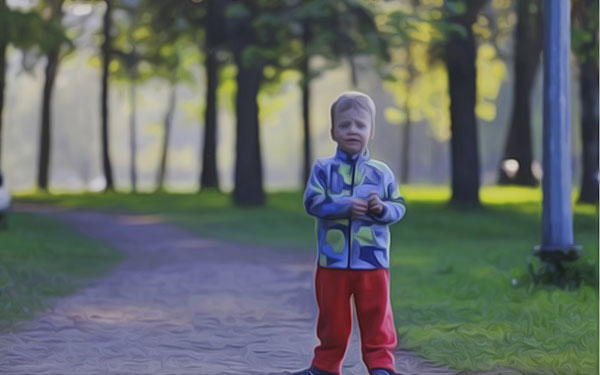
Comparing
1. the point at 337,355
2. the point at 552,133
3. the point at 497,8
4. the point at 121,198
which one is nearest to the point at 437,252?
the point at 552,133

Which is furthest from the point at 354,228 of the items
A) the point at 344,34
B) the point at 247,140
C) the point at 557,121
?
the point at 247,140

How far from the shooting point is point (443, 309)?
9773mm

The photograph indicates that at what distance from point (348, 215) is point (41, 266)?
314 inches

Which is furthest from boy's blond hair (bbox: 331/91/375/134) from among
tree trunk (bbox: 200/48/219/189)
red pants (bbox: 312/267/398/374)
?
tree trunk (bbox: 200/48/219/189)

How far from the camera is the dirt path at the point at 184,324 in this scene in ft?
23.1

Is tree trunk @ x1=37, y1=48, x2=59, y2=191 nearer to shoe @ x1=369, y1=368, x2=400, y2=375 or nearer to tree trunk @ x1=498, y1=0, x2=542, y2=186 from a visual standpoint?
tree trunk @ x1=498, y1=0, x2=542, y2=186

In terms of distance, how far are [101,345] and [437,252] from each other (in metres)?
9.10

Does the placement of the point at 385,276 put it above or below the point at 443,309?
above

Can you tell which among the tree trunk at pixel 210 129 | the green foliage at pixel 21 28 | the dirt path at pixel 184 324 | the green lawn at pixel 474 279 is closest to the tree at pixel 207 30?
the tree trunk at pixel 210 129

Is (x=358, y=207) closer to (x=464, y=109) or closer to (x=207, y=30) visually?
(x=464, y=109)

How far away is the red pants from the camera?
601cm

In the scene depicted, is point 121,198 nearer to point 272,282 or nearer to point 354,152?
point 272,282

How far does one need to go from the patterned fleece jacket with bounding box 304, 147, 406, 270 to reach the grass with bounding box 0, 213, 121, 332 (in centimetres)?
361

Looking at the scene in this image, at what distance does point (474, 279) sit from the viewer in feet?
38.9
